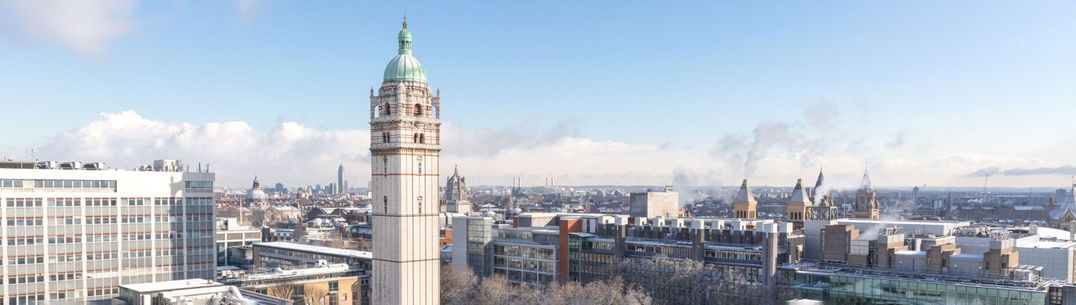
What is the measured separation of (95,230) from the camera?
79.6 metres

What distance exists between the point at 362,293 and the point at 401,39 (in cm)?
3445

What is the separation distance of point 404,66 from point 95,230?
35429 millimetres

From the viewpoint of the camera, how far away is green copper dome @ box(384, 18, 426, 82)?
71500 mm

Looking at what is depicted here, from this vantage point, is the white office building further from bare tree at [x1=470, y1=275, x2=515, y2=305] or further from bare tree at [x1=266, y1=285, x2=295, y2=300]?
bare tree at [x1=470, y1=275, x2=515, y2=305]

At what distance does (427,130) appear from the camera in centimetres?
7244

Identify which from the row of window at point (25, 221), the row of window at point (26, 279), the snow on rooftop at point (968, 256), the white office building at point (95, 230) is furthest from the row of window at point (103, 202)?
the snow on rooftop at point (968, 256)

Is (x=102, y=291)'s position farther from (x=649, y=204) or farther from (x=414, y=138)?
(x=649, y=204)

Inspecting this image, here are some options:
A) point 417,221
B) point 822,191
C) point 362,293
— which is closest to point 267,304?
point 417,221

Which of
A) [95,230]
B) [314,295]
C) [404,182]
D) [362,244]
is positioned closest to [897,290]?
[404,182]

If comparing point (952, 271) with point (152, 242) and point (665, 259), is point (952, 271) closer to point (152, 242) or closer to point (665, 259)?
point (665, 259)

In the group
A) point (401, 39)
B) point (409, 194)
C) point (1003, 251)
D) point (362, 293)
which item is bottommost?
point (362, 293)

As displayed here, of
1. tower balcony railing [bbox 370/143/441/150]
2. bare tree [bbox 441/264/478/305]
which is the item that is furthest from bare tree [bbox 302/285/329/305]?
tower balcony railing [bbox 370/143/441/150]

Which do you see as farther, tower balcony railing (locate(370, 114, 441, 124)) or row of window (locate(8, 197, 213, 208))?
row of window (locate(8, 197, 213, 208))

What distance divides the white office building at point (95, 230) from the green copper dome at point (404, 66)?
1119 inches
